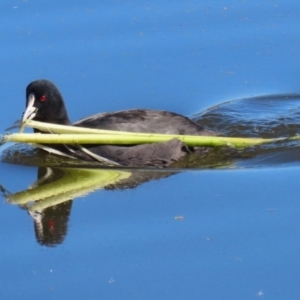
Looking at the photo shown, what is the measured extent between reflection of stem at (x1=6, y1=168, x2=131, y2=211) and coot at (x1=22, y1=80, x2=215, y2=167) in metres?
0.33

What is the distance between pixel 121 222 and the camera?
636cm

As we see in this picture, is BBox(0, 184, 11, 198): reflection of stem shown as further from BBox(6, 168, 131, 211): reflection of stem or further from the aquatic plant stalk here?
the aquatic plant stalk

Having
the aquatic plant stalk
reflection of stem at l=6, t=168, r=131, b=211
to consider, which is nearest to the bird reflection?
reflection of stem at l=6, t=168, r=131, b=211

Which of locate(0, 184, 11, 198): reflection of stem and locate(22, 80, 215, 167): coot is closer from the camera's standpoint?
locate(0, 184, 11, 198): reflection of stem

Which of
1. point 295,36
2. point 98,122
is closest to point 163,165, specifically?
point 98,122

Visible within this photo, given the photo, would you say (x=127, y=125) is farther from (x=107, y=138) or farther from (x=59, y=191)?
(x=59, y=191)

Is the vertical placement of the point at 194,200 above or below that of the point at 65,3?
below

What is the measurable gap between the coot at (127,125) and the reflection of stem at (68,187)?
0.33 meters

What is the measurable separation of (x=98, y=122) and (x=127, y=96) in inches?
41.0

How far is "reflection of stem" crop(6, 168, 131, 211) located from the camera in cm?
700

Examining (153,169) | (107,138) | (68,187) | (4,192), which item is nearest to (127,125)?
(107,138)

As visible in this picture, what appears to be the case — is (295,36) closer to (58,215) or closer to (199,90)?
(199,90)

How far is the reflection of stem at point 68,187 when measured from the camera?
7004 millimetres

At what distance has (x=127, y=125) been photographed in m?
8.09
